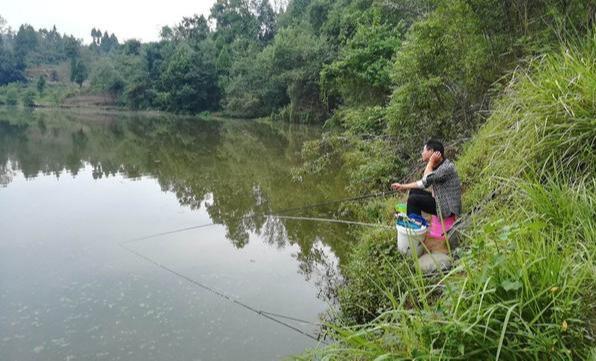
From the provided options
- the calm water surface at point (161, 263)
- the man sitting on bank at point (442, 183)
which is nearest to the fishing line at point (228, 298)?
the calm water surface at point (161, 263)

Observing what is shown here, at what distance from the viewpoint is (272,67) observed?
31297mm

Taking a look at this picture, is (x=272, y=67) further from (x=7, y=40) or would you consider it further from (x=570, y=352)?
(x=7, y=40)

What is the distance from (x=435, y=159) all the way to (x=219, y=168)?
11.1 metres

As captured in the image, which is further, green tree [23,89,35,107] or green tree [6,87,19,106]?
green tree [6,87,19,106]

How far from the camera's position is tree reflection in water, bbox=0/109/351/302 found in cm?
762

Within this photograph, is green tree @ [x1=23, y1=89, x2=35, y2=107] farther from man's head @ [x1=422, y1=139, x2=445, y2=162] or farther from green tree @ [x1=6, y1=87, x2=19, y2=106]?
man's head @ [x1=422, y1=139, x2=445, y2=162]

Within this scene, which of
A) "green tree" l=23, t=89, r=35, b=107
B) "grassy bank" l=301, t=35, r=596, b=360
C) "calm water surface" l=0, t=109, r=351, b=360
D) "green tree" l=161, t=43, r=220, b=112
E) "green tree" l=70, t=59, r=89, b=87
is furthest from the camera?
"green tree" l=70, t=59, r=89, b=87

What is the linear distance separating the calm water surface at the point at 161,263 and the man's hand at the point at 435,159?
2017 millimetres

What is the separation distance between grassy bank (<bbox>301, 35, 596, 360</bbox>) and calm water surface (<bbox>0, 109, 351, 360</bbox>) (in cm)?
221

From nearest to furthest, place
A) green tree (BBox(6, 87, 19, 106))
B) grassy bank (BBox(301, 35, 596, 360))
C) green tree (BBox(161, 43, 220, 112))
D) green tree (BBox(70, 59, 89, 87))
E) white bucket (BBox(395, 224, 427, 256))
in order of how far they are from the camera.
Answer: grassy bank (BBox(301, 35, 596, 360))
white bucket (BBox(395, 224, 427, 256))
green tree (BBox(161, 43, 220, 112))
green tree (BBox(6, 87, 19, 106))
green tree (BBox(70, 59, 89, 87))

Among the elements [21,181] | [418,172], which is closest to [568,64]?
[418,172]

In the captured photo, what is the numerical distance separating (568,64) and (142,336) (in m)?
4.67

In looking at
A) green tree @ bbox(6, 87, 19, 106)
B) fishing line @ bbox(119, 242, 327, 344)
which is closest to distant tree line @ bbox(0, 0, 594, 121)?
fishing line @ bbox(119, 242, 327, 344)

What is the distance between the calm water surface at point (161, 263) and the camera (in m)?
4.57
